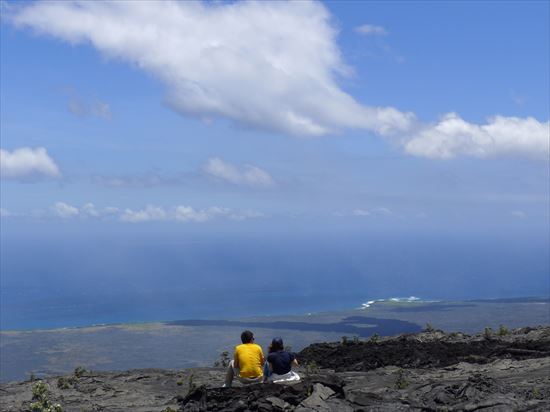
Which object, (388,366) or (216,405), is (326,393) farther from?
(388,366)

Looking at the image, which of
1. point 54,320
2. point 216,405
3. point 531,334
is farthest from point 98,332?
point 216,405

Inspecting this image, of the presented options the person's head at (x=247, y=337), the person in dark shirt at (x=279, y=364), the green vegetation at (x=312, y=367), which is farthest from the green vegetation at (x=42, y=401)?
the green vegetation at (x=312, y=367)

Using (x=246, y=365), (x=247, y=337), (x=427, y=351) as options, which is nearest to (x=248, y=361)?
(x=246, y=365)

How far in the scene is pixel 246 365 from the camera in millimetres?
19172

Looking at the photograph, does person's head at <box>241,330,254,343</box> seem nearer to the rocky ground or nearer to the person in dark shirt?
the person in dark shirt

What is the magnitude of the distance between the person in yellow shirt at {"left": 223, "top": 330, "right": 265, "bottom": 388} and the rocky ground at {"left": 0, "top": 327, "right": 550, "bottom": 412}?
0.71 metres

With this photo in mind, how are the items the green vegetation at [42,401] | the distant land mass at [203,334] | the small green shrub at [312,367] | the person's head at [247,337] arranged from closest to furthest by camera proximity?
the person's head at [247,337]
the green vegetation at [42,401]
the small green shrub at [312,367]
the distant land mass at [203,334]

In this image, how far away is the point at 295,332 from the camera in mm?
121062

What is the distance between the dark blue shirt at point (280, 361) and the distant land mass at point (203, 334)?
63200mm

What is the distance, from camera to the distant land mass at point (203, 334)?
294 feet

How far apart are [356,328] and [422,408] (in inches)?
4352

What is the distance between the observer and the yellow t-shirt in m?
19.1

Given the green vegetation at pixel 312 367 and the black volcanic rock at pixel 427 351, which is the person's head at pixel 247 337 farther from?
the black volcanic rock at pixel 427 351

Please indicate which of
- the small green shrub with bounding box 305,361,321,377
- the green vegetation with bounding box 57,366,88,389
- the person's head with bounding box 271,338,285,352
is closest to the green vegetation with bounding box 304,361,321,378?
the small green shrub with bounding box 305,361,321,377
